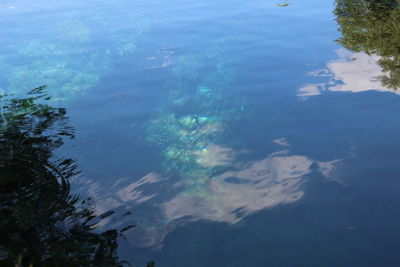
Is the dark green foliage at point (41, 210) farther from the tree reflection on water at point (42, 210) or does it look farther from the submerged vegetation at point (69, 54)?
the submerged vegetation at point (69, 54)

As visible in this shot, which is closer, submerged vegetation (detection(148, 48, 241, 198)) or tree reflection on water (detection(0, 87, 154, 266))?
tree reflection on water (detection(0, 87, 154, 266))

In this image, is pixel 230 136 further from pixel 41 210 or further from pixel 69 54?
pixel 69 54

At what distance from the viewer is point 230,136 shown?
5715 millimetres

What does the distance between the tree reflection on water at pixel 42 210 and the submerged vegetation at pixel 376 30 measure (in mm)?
5570

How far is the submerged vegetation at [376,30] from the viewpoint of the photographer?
691cm

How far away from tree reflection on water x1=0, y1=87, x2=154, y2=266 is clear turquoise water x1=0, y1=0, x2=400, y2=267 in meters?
0.24

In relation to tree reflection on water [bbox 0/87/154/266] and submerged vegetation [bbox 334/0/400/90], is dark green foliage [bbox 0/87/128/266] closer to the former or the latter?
tree reflection on water [bbox 0/87/154/266]

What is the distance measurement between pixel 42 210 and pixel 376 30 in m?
7.40

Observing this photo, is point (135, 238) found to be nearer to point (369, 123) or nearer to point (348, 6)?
point (369, 123)

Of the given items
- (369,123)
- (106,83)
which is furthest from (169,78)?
(369,123)

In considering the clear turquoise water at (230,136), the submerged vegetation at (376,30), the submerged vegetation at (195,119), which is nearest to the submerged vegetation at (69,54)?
the clear turquoise water at (230,136)

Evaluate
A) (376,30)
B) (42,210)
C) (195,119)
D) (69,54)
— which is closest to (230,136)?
(195,119)

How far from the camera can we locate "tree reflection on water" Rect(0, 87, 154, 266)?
351 cm

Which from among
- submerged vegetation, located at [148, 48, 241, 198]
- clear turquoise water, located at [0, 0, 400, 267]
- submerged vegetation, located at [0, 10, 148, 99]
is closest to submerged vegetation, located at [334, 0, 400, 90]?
clear turquoise water, located at [0, 0, 400, 267]
